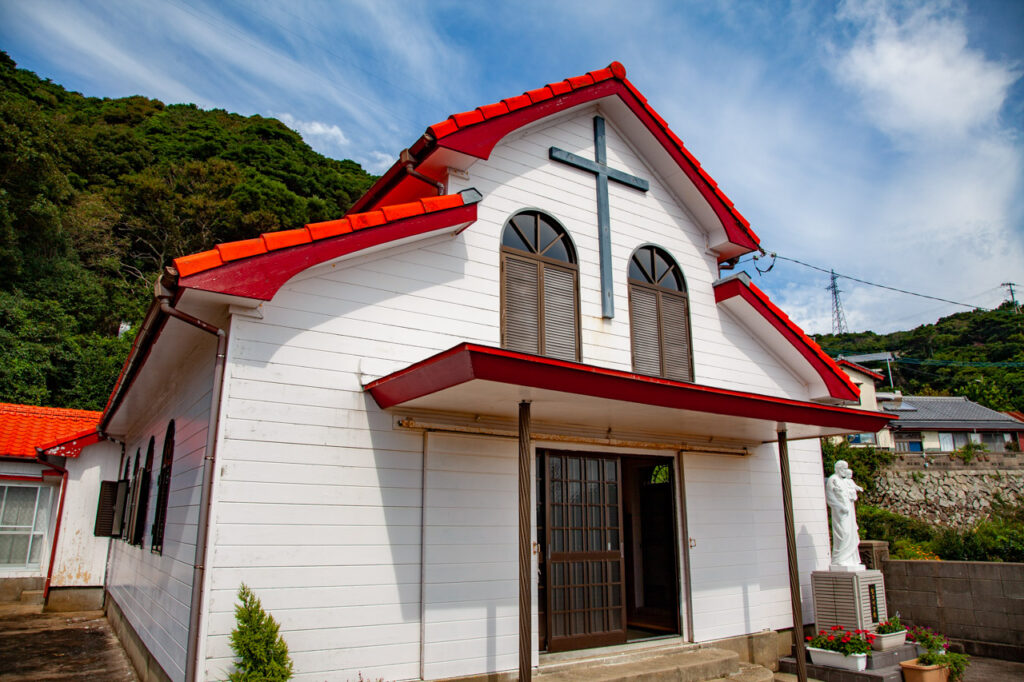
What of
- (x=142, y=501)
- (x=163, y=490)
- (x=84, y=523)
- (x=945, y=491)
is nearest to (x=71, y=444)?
(x=84, y=523)

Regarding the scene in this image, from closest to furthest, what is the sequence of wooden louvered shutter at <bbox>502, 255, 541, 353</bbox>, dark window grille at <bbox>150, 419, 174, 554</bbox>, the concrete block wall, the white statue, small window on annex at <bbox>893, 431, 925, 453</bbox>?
dark window grille at <bbox>150, 419, 174, 554</bbox>
wooden louvered shutter at <bbox>502, 255, 541, 353</bbox>
the white statue
the concrete block wall
small window on annex at <bbox>893, 431, 925, 453</bbox>

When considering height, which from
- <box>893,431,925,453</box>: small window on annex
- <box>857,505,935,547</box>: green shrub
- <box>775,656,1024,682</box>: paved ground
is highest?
<box>893,431,925,453</box>: small window on annex

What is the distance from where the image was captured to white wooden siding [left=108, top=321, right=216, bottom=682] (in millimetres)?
5797

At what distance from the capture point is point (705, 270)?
9711 millimetres

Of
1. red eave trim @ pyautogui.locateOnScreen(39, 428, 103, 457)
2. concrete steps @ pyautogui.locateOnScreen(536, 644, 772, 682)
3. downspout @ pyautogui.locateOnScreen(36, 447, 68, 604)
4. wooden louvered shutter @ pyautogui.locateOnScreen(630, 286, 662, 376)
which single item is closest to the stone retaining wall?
concrete steps @ pyautogui.locateOnScreen(536, 644, 772, 682)

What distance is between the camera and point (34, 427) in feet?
47.9

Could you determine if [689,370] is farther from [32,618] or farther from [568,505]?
[32,618]

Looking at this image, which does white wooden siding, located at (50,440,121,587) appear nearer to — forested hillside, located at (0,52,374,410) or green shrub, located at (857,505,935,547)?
forested hillside, located at (0,52,374,410)

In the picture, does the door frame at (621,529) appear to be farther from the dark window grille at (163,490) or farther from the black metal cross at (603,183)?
the dark window grille at (163,490)

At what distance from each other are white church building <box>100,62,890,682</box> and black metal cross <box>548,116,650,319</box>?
0.13ft

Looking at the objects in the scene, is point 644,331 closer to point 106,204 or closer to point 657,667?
point 657,667

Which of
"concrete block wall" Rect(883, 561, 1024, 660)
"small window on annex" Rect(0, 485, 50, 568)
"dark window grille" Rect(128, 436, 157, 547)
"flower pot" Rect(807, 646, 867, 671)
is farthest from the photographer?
"small window on annex" Rect(0, 485, 50, 568)

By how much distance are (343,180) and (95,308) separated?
14.9 meters

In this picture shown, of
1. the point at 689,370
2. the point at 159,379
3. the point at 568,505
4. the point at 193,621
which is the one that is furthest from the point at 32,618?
the point at 689,370
